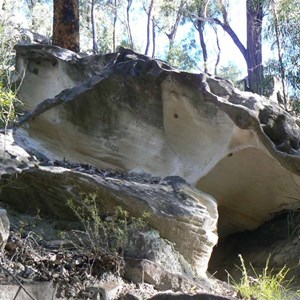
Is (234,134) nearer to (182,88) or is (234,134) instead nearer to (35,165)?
(182,88)

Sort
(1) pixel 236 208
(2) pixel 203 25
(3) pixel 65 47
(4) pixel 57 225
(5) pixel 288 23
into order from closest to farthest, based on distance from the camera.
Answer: (4) pixel 57 225 → (1) pixel 236 208 → (3) pixel 65 47 → (5) pixel 288 23 → (2) pixel 203 25

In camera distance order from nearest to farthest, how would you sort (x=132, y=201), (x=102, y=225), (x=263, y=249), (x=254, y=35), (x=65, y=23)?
1. (x=102, y=225)
2. (x=132, y=201)
3. (x=263, y=249)
4. (x=65, y=23)
5. (x=254, y=35)

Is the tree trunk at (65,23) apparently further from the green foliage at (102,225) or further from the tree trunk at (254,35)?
the tree trunk at (254,35)

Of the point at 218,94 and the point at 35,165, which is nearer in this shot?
the point at 35,165

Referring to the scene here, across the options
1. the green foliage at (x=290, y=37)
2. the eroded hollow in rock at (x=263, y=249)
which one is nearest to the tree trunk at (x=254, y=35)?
the green foliage at (x=290, y=37)

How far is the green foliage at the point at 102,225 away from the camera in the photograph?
12.8 feet

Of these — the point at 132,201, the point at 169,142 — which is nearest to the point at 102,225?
the point at 132,201

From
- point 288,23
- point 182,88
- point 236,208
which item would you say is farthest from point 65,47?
point 288,23

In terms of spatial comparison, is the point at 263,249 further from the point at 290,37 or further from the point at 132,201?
the point at 290,37

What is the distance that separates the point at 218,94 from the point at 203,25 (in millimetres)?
15893

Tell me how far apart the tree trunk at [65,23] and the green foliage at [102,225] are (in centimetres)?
432

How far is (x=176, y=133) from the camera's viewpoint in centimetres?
585

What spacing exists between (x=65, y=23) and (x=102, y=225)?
492cm

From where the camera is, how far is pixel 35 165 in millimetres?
4703
